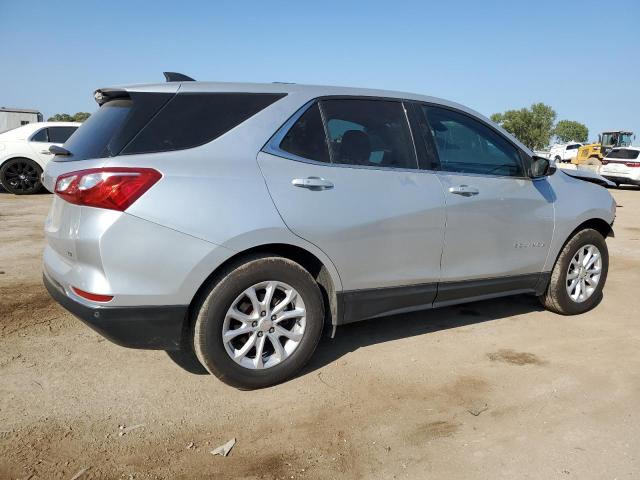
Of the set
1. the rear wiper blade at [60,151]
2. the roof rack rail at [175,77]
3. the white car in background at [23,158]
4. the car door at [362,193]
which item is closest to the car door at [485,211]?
the car door at [362,193]

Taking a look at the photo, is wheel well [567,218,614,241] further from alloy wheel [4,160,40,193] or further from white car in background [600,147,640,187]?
white car in background [600,147,640,187]

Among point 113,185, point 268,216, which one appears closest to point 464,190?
point 268,216

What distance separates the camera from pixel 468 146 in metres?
4.05

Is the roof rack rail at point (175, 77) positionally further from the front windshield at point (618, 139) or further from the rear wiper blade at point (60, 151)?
the front windshield at point (618, 139)

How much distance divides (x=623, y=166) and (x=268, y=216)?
2113cm

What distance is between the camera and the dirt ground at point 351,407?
2.53m

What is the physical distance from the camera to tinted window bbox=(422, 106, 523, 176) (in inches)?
152

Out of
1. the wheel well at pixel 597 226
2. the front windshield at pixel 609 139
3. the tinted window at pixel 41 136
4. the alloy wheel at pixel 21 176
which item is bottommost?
the wheel well at pixel 597 226

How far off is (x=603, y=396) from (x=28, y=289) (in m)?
4.76

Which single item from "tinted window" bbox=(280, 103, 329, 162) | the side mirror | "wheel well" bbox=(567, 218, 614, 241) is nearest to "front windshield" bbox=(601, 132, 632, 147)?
"wheel well" bbox=(567, 218, 614, 241)

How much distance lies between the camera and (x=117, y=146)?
281 centimetres

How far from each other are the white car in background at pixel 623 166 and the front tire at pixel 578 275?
17871mm

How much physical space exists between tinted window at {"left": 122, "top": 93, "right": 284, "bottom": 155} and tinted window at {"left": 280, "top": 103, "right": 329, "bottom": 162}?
233mm

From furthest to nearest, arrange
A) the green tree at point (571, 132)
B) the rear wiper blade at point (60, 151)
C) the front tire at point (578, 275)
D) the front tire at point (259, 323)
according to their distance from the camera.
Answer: the green tree at point (571, 132), the front tire at point (578, 275), the rear wiper blade at point (60, 151), the front tire at point (259, 323)
